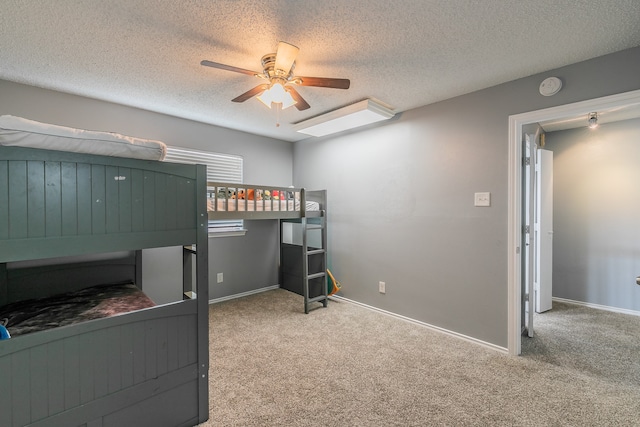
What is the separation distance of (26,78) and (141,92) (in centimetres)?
82

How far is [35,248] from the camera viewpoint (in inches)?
46.2

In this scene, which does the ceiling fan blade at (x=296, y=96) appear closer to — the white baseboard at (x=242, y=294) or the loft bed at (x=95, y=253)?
the loft bed at (x=95, y=253)

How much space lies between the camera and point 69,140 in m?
1.20

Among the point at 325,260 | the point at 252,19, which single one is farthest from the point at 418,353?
the point at 252,19

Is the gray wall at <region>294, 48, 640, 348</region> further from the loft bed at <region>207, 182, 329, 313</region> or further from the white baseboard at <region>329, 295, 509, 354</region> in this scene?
the loft bed at <region>207, 182, 329, 313</region>

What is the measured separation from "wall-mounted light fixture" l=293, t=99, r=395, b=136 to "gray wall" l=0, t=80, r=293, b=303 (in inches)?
36.2

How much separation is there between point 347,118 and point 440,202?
1333mm

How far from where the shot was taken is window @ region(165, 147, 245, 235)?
3436 mm

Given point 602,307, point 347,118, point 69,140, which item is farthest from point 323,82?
point 602,307

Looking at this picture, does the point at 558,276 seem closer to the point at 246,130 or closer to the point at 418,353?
the point at 418,353

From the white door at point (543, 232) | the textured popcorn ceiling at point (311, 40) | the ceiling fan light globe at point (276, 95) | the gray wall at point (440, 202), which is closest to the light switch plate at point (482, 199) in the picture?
the gray wall at point (440, 202)

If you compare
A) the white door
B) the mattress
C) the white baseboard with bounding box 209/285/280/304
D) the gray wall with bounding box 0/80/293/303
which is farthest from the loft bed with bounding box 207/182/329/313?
the white door

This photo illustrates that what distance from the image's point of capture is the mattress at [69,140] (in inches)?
42.9

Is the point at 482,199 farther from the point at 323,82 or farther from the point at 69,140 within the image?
the point at 69,140
